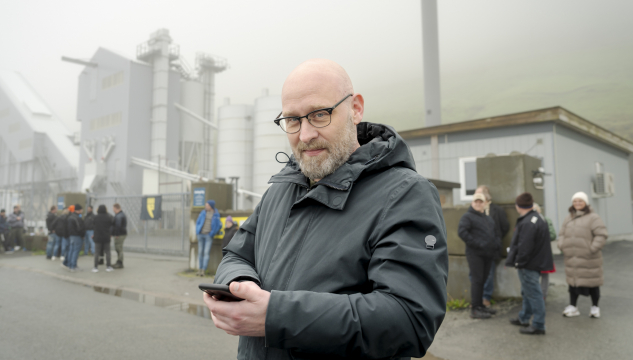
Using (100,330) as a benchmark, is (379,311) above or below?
above

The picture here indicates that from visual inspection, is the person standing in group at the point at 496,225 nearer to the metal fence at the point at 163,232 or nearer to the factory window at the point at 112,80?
the metal fence at the point at 163,232

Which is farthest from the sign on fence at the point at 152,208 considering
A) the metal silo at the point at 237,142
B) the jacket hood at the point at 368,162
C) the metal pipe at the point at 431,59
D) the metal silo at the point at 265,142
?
the metal silo at the point at 237,142

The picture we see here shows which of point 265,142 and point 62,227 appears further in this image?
point 265,142

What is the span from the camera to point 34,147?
42375mm

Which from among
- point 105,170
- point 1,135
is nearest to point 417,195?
point 105,170

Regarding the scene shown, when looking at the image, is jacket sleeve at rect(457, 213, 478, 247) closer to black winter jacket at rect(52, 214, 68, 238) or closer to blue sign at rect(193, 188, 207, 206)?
blue sign at rect(193, 188, 207, 206)

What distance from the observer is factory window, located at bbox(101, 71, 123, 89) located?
36.6 metres

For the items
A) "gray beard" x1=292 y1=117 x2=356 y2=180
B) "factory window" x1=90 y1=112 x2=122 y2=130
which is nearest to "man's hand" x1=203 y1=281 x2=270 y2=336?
"gray beard" x1=292 y1=117 x2=356 y2=180

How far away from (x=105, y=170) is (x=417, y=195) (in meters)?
39.7

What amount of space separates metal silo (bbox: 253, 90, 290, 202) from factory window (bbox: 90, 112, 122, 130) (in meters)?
12.5

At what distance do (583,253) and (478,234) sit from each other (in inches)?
61.9

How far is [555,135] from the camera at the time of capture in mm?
13766

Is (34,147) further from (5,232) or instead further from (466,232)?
(466,232)

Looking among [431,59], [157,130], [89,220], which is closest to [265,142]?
[157,130]
